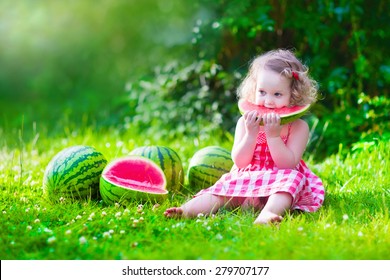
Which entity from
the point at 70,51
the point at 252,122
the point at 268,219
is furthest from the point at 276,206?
the point at 70,51

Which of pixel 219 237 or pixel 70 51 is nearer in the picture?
pixel 219 237

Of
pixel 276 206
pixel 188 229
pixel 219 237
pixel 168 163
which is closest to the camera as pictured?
pixel 219 237

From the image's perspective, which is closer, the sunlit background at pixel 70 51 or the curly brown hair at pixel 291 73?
the curly brown hair at pixel 291 73

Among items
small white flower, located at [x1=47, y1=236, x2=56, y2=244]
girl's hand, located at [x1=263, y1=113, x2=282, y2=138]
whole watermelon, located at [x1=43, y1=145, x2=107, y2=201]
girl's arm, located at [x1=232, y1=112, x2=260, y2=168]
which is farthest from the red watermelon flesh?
small white flower, located at [x1=47, y1=236, x2=56, y2=244]

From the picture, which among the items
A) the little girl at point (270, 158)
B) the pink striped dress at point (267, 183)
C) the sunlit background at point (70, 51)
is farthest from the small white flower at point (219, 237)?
the sunlit background at point (70, 51)

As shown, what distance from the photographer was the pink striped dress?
13.0 feet

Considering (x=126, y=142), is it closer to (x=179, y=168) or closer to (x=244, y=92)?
(x=179, y=168)

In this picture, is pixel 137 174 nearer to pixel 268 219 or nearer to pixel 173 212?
pixel 173 212

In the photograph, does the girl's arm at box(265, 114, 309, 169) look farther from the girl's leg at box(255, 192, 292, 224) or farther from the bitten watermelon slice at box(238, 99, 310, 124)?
the girl's leg at box(255, 192, 292, 224)

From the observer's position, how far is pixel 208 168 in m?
4.63

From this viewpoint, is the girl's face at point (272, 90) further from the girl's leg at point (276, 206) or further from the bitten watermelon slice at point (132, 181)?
the bitten watermelon slice at point (132, 181)

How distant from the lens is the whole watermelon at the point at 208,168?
4.63 meters

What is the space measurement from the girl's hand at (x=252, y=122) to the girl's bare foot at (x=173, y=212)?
728mm

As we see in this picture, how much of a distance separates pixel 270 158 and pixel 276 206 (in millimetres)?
492
